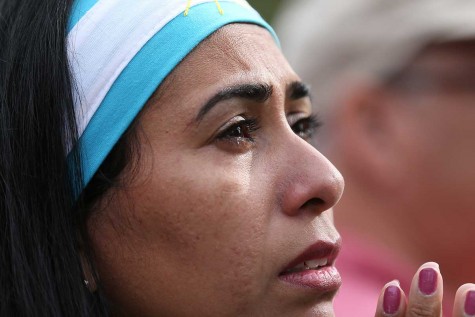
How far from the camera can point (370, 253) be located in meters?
4.09

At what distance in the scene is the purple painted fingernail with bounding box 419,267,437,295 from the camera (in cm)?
247

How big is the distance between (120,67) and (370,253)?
1.91 meters

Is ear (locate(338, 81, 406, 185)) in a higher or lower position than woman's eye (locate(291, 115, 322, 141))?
higher

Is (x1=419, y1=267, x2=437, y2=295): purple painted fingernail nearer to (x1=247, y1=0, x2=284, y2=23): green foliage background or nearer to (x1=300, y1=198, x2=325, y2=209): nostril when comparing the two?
(x1=300, y1=198, x2=325, y2=209): nostril

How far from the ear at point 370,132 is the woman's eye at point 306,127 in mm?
1265

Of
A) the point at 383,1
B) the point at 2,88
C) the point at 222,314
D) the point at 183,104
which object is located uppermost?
the point at 383,1

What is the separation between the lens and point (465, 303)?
2486 millimetres

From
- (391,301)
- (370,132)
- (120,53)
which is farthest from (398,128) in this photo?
(120,53)

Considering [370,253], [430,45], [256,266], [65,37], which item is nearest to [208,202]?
[256,266]

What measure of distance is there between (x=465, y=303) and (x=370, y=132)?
1.98 metres

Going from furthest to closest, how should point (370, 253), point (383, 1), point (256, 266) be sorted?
point (383, 1) → point (370, 253) → point (256, 266)

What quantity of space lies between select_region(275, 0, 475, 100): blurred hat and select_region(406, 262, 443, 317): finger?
1.96m

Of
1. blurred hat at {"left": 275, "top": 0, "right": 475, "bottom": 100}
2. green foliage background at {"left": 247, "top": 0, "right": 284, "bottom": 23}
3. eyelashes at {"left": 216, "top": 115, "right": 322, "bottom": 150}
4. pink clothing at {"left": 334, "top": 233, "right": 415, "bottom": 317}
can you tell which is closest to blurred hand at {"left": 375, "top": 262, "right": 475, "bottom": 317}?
eyelashes at {"left": 216, "top": 115, "right": 322, "bottom": 150}

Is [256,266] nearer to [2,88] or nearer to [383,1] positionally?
[2,88]
